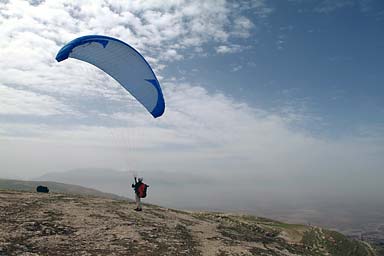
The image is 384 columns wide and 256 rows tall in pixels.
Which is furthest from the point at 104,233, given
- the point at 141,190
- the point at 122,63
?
the point at 122,63

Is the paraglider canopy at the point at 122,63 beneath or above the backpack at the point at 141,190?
above

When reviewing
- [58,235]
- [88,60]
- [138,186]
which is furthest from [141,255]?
[88,60]

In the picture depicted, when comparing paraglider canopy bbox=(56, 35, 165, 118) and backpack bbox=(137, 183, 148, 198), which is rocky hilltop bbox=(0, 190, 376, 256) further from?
paraglider canopy bbox=(56, 35, 165, 118)

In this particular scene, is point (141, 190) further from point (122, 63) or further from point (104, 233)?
point (122, 63)

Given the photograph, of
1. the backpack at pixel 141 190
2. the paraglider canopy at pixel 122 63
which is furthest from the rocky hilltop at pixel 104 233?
the paraglider canopy at pixel 122 63

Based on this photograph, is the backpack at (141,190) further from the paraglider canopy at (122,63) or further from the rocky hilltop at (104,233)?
the paraglider canopy at (122,63)

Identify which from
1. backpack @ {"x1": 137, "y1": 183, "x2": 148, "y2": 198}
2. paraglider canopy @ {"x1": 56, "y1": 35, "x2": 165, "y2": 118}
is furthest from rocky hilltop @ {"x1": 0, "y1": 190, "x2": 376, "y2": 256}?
paraglider canopy @ {"x1": 56, "y1": 35, "x2": 165, "y2": 118}

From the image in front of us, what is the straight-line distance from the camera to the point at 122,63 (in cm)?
2398

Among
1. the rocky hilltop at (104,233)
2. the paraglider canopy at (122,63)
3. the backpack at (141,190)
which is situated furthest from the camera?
the backpack at (141,190)

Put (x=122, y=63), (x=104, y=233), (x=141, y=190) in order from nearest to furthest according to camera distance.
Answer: (x=104, y=233)
(x=122, y=63)
(x=141, y=190)

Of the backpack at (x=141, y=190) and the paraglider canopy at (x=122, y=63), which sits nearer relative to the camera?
the paraglider canopy at (x=122, y=63)

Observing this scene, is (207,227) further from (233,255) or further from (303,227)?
(303,227)

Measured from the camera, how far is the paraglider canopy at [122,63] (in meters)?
22.0

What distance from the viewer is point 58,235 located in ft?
63.4
